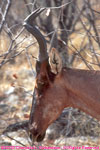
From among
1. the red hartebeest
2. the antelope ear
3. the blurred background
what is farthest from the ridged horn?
the blurred background

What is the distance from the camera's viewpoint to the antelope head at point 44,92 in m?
3.90

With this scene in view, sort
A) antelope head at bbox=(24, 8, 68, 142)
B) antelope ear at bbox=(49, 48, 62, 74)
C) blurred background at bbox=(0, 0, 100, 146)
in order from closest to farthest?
antelope ear at bbox=(49, 48, 62, 74), antelope head at bbox=(24, 8, 68, 142), blurred background at bbox=(0, 0, 100, 146)

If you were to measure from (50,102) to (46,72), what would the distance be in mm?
437

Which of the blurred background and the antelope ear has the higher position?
the antelope ear

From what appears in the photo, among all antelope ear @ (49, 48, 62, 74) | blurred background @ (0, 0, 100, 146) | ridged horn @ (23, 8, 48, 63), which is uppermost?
ridged horn @ (23, 8, 48, 63)

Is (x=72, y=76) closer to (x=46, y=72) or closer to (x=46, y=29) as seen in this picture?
(x=46, y=72)

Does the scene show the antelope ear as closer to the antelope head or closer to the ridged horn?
the antelope head

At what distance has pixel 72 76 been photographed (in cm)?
399

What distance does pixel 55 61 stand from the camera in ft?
12.6

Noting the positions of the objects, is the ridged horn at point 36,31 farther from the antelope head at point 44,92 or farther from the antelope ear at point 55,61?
the antelope ear at point 55,61

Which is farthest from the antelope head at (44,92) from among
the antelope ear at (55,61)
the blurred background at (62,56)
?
the blurred background at (62,56)

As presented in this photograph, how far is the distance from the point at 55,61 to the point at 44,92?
504 mm

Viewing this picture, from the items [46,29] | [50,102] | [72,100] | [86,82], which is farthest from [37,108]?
[46,29]

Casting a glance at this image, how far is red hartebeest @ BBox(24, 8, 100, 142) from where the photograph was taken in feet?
12.9
